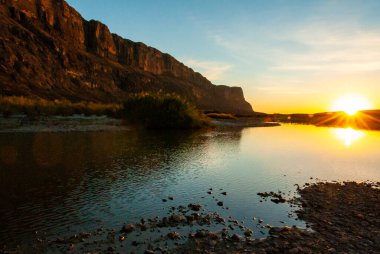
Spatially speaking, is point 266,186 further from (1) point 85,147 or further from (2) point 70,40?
(2) point 70,40

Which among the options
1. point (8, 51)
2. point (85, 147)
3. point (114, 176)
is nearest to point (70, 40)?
point (8, 51)

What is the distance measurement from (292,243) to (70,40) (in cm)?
18921

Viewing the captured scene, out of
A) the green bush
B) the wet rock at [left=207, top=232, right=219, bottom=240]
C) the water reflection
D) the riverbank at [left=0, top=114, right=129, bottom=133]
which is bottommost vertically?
the wet rock at [left=207, top=232, right=219, bottom=240]

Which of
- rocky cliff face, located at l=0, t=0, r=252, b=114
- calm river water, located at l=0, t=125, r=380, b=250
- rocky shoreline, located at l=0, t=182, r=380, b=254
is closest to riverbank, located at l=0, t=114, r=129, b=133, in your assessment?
calm river water, located at l=0, t=125, r=380, b=250

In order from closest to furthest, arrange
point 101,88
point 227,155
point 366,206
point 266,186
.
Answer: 1. point 366,206
2. point 266,186
3. point 227,155
4. point 101,88

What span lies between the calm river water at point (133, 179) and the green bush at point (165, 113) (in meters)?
27.1

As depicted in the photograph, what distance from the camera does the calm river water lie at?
517 inches

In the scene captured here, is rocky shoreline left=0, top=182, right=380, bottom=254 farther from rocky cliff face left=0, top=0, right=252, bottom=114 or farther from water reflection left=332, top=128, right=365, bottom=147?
rocky cliff face left=0, top=0, right=252, bottom=114

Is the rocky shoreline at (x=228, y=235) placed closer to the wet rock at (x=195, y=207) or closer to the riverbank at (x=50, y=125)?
the wet rock at (x=195, y=207)

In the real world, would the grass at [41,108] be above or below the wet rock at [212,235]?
above

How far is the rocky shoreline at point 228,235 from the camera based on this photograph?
34.1ft

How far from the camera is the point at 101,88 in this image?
16900 centimetres

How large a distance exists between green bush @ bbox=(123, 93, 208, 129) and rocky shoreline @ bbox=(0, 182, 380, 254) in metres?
47.3

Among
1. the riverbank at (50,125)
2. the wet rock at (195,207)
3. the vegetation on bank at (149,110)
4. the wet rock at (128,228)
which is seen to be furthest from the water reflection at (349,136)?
the wet rock at (128,228)
